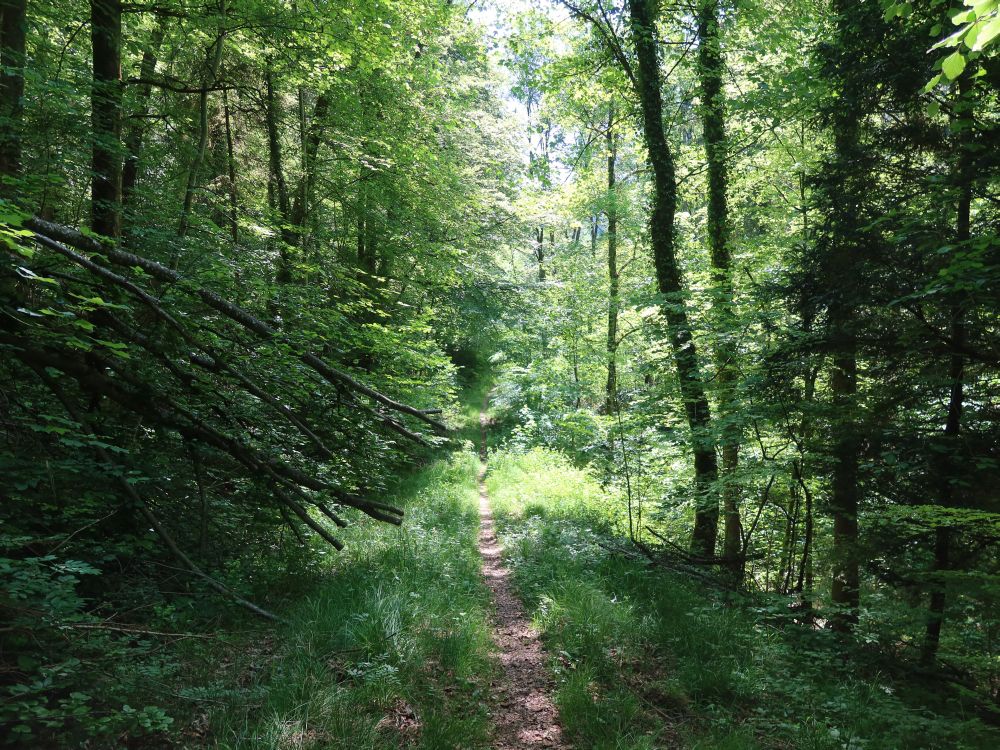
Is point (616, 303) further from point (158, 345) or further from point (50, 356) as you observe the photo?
point (50, 356)

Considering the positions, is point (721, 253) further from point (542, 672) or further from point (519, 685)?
point (519, 685)

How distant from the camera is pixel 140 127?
6266mm

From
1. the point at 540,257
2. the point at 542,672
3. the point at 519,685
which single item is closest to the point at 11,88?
the point at 519,685

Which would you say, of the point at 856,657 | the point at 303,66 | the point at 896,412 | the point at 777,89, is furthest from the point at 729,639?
the point at 303,66

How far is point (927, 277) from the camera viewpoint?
196 inches

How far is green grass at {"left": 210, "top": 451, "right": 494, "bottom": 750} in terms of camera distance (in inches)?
130

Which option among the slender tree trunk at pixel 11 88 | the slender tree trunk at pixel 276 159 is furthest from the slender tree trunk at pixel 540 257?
the slender tree trunk at pixel 11 88

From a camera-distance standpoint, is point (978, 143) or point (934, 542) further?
point (934, 542)

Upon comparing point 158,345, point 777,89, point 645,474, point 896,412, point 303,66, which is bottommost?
point 645,474

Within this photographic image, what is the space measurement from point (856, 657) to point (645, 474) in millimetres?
5581

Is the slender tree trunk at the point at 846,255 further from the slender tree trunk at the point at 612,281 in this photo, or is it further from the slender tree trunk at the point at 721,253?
the slender tree trunk at the point at 612,281

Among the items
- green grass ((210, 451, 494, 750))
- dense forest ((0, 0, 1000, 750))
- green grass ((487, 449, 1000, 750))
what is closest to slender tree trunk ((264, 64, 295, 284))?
dense forest ((0, 0, 1000, 750))

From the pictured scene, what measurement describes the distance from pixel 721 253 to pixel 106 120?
29.1 ft

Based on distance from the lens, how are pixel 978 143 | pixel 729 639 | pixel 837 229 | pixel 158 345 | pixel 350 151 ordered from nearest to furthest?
pixel 158 345, pixel 978 143, pixel 729 639, pixel 837 229, pixel 350 151
